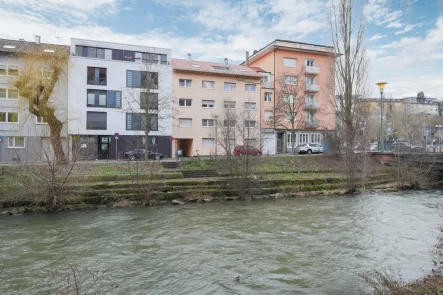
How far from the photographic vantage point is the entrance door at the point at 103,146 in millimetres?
34781

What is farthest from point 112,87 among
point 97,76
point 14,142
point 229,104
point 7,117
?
point 229,104

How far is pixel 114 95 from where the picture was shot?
118 ft

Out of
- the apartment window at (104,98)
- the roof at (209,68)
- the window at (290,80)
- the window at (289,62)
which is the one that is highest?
the window at (289,62)

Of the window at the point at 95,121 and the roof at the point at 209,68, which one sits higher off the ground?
the roof at the point at 209,68

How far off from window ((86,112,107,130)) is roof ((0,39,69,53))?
848 centimetres

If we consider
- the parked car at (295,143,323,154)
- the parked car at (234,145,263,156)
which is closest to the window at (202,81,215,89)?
the parked car at (295,143,323,154)

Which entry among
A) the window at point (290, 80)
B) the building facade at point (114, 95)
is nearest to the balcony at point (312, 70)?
A: the window at point (290, 80)

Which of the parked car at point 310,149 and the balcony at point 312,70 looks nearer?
the parked car at point 310,149

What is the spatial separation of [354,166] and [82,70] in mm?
28488

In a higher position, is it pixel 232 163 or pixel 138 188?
pixel 232 163

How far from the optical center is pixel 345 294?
Result: 22.3ft

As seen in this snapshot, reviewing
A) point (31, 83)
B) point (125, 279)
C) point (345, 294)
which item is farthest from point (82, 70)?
point (345, 294)

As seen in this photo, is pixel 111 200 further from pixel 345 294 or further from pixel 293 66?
pixel 293 66

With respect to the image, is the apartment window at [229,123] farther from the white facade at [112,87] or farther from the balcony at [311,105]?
the balcony at [311,105]
